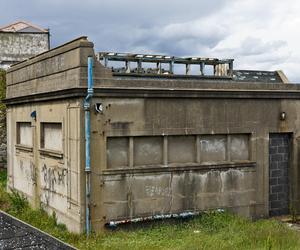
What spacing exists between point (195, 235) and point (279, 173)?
4.57 meters

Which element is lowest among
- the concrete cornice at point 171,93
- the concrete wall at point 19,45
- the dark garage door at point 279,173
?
the dark garage door at point 279,173

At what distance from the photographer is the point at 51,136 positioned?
14.3 metres

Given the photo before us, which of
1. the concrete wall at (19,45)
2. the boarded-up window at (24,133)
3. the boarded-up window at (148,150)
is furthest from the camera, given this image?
the concrete wall at (19,45)

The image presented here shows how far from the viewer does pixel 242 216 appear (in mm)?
13789

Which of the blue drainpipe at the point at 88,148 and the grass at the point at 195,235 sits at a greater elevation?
the blue drainpipe at the point at 88,148

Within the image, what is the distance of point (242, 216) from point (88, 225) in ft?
16.4

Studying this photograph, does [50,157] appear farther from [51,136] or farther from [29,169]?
[29,169]

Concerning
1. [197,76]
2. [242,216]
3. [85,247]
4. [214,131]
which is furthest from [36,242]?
[197,76]

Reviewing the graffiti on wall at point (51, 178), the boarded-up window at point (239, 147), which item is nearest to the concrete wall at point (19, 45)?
the graffiti on wall at point (51, 178)

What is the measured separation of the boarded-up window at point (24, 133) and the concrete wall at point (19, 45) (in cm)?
1993

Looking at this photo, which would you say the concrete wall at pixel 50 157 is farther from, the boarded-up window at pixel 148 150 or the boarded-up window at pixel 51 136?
the boarded-up window at pixel 148 150

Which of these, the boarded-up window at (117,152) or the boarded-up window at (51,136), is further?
the boarded-up window at (51,136)

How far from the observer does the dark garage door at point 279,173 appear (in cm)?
1442

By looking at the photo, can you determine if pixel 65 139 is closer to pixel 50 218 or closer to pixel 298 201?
pixel 50 218
